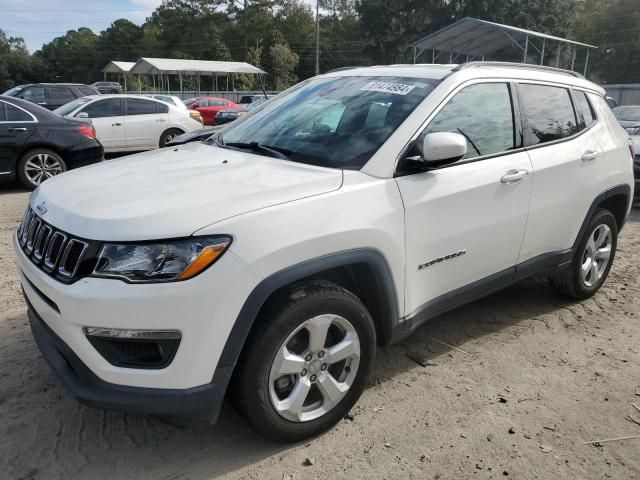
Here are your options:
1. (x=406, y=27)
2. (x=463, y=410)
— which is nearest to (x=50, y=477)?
(x=463, y=410)

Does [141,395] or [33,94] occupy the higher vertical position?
[33,94]

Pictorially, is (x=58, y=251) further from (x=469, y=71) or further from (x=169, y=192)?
(x=469, y=71)

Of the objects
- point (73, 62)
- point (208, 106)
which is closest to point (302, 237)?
point (208, 106)

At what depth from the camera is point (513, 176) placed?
3.32 metres

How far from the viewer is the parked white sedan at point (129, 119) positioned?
1177cm

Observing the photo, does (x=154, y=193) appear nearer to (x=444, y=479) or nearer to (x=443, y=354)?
(x=444, y=479)

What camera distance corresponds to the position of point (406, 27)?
55.4 metres

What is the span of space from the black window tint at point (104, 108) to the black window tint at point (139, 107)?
0.77 feet

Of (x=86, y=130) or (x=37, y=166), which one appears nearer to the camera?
(x=37, y=166)

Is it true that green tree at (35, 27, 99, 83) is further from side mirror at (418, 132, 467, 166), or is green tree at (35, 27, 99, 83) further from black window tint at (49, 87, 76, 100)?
side mirror at (418, 132, 467, 166)

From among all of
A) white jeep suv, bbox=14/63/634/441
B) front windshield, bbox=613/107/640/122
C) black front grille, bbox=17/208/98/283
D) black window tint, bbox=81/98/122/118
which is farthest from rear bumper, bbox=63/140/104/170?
front windshield, bbox=613/107/640/122

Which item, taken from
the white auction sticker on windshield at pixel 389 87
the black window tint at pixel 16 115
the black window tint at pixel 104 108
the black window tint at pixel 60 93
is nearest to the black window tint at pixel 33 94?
the black window tint at pixel 60 93

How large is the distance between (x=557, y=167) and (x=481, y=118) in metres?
0.75

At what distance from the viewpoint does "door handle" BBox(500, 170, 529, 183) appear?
3.28 metres
